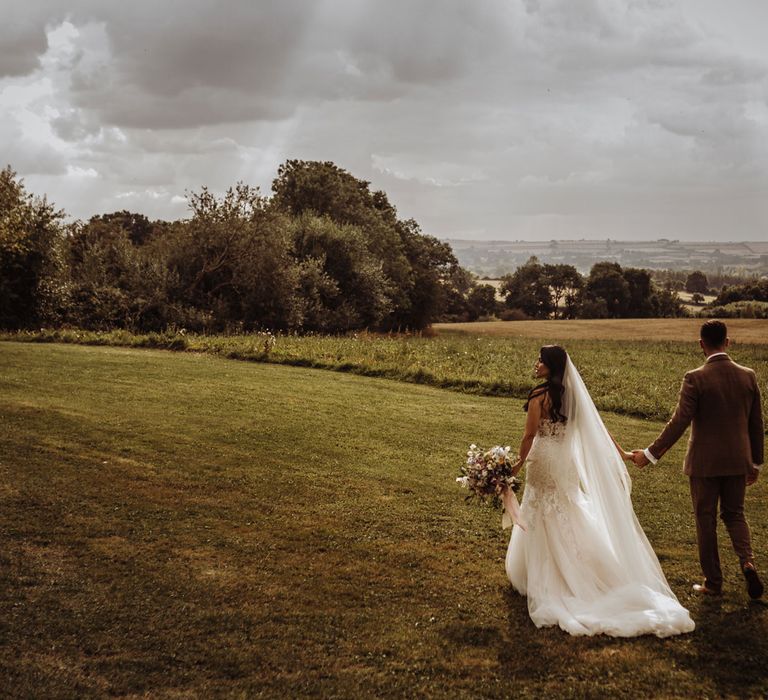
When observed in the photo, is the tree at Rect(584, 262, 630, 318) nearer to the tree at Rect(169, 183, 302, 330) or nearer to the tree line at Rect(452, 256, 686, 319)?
the tree line at Rect(452, 256, 686, 319)

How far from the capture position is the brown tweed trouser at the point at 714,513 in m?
7.51

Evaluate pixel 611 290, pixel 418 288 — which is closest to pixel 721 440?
pixel 418 288

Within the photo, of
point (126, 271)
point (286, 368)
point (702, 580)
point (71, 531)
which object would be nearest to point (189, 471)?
point (71, 531)

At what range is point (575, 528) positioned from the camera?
755 cm

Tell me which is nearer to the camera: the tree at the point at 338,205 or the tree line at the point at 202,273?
the tree line at the point at 202,273

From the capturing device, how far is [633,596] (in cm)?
712

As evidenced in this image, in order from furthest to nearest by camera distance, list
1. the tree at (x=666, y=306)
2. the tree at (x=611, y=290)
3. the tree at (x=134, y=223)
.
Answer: the tree at (x=666, y=306) < the tree at (x=611, y=290) < the tree at (x=134, y=223)

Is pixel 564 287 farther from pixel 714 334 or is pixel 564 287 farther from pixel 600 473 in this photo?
pixel 600 473

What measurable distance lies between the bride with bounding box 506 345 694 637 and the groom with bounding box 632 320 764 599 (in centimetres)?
75

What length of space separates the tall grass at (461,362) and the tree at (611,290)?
69030mm

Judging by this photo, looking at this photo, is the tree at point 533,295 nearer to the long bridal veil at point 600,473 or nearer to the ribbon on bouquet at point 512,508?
the long bridal veil at point 600,473

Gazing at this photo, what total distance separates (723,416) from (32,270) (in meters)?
39.3

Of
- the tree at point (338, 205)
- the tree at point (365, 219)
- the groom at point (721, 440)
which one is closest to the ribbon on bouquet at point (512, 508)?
the groom at point (721, 440)

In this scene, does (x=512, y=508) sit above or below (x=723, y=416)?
below
